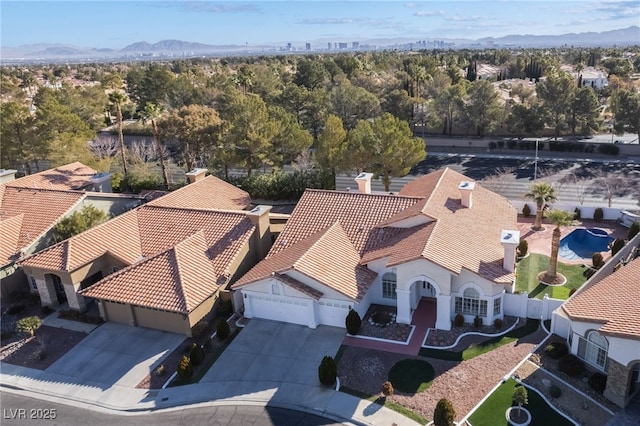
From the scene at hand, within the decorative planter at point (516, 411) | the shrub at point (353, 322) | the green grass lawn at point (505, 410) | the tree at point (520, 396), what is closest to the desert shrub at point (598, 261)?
the green grass lawn at point (505, 410)

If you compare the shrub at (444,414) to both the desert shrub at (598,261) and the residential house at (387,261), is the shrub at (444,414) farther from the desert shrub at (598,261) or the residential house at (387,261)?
the desert shrub at (598,261)

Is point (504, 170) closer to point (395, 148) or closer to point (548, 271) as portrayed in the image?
point (395, 148)

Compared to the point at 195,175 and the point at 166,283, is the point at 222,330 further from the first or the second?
the point at 195,175

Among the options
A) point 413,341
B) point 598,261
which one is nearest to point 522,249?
point 598,261

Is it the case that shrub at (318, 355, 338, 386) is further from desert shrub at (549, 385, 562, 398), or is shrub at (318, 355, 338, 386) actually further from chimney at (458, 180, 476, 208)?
chimney at (458, 180, 476, 208)

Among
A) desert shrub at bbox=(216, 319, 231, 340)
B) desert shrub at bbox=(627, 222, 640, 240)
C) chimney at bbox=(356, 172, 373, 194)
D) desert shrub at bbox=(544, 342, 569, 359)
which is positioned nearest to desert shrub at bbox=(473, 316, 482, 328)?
desert shrub at bbox=(544, 342, 569, 359)

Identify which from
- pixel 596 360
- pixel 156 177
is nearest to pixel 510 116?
pixel 156 177
